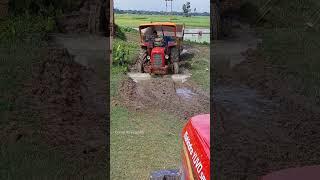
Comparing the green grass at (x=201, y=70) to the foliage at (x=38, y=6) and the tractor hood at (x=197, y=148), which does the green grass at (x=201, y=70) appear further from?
the tractor hood at (x=197, y=148)

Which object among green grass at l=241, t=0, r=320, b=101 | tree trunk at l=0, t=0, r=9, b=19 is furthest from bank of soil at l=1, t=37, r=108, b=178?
green grass at l=241, t=0, r=320, b=101

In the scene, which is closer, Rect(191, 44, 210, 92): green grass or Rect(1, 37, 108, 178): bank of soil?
Rect(1, 37, 108, 178): bank of soil

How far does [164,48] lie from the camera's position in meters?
13.7

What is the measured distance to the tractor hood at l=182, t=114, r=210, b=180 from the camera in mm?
3242

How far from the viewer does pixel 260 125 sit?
24.7 ft

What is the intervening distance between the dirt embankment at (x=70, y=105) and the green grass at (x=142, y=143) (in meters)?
0.28

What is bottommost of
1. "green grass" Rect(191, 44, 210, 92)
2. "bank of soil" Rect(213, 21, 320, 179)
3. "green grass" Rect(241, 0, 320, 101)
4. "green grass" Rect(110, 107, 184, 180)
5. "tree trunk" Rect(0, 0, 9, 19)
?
"green grass" Rect(110, 107, 184, 180)

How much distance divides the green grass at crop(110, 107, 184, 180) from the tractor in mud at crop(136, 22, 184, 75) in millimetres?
4158

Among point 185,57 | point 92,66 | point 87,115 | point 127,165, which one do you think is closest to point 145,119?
point 87,115

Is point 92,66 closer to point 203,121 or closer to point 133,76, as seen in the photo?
point 133,76

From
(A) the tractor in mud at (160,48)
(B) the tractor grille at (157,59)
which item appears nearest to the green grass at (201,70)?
(A) the tractor in mud at (160,48)

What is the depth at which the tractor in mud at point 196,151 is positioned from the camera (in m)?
3.25

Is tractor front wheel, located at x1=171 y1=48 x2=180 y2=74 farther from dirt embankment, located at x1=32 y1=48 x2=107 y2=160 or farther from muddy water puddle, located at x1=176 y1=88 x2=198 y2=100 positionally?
dirt embankment, located at x1=32 y1=48 x2=107 y2=160

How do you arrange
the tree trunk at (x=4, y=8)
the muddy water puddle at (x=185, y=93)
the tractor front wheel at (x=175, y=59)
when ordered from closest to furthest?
the tree trunk at (x=4, y=8) < the muddy water puddle at (x=185, y=93) < the tractor front wheel at (x=175, y=59)
